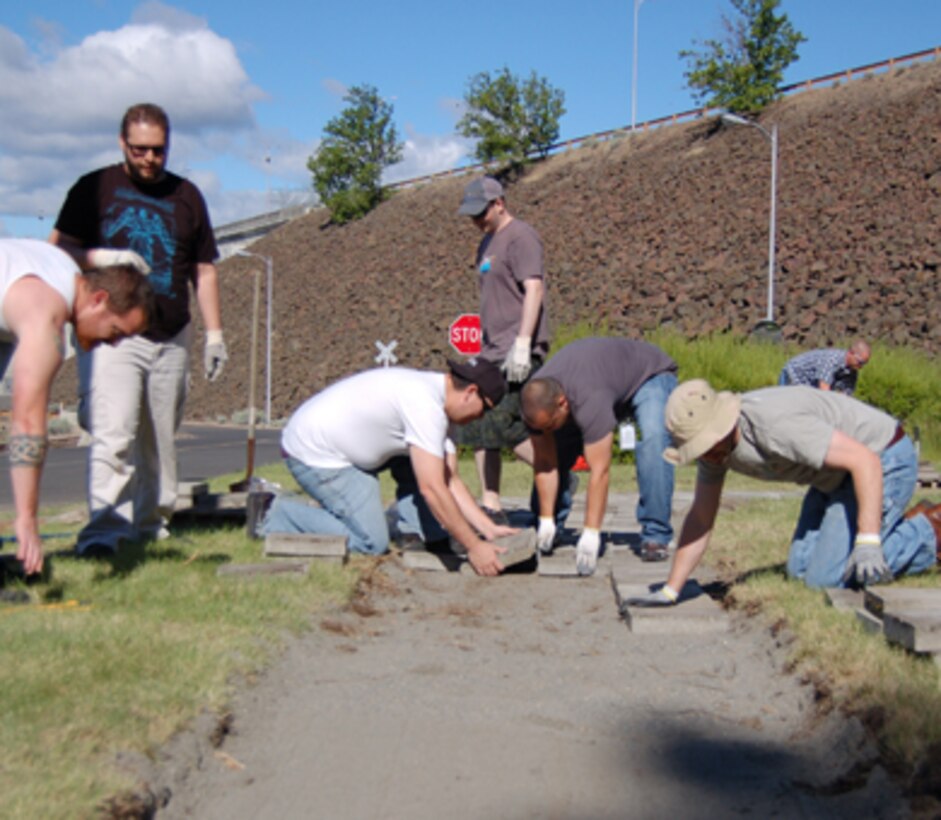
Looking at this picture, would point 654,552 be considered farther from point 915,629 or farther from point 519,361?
point 915,629

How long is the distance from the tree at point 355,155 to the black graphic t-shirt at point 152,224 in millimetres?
54772

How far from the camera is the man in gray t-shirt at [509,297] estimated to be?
22.8ft

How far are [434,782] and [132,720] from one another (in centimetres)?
90

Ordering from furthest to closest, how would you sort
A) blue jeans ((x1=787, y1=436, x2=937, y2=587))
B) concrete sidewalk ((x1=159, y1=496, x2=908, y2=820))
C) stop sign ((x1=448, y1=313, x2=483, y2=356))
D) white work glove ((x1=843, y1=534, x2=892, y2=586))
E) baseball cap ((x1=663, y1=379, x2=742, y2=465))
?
stop sign ((x1=448, y1=313, x2=483, y2=356)) < blue jeans ((x1=787, y1=436, x2=937, y2=587)) < white work glove ((x1=843, y1=534, x2=892, y2=586)) < baseball cap ((x1=663, y1=379, x2=742, y2=465)) < concrete sidewalk ((x1=159, y1=496, x2=908, y2=820))

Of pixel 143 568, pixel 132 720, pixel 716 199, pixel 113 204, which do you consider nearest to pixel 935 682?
pixel 132 720

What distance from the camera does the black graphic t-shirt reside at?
6.21 metres

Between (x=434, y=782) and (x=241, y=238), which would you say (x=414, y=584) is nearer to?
(x=434, y=782)

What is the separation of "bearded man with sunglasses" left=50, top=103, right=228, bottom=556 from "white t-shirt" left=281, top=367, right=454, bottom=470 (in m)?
0.79

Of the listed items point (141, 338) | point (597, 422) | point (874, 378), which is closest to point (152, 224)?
point (141, 338)

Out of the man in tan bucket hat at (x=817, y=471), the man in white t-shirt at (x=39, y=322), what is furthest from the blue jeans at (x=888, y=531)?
the man in white t-shirt at (x=39, y=322)

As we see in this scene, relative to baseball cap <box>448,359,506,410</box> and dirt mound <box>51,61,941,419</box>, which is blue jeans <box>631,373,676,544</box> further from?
dirt mound <box>51,61,941,419</box>

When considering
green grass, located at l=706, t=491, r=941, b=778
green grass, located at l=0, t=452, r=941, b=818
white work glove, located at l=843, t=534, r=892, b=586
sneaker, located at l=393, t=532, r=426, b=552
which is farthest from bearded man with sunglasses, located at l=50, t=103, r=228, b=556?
white work glove, located at l=843, t=534, r=892, b=586

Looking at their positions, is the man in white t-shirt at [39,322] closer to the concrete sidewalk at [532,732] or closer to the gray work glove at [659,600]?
the concrete sidewalk at [532,732]

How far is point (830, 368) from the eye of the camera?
1119 cm
